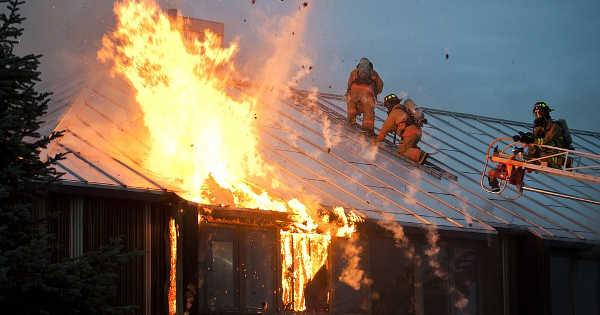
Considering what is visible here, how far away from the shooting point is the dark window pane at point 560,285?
16.4 metres

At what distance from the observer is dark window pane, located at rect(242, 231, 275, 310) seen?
507 inches

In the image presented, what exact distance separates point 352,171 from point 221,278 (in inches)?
199

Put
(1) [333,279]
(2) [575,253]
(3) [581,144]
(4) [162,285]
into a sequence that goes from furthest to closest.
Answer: (3) [581,144] → (2) [575,253] → (1) [333,279] → (4) [162,285]

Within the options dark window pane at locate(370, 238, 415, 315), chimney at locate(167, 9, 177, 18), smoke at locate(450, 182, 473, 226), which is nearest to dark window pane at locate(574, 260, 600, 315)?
smoke at locate(450, 182, 473, 226)

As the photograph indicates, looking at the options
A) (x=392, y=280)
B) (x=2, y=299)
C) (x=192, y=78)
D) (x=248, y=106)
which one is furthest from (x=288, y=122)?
(x=2, y=299)

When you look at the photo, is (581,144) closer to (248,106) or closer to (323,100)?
(323,100)

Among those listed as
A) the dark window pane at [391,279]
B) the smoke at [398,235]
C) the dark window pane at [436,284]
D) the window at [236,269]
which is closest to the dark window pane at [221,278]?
the window at [236,269]

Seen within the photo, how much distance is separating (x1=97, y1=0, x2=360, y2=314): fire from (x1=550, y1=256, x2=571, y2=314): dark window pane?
516cm

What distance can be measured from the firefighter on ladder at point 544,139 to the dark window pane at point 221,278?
23.3 feet

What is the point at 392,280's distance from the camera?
576 inches

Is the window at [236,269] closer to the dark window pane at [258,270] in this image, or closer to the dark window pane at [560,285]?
the dark window pane at [258,270]

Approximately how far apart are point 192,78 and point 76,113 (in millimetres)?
4010

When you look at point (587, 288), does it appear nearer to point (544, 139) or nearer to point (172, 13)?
point (544, 139)

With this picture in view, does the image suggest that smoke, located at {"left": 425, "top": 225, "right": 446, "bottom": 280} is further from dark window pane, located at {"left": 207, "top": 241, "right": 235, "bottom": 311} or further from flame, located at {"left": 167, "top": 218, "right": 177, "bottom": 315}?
flame, located at {"left": 167, "top": 218, "right": 177, "bottom": 315}
